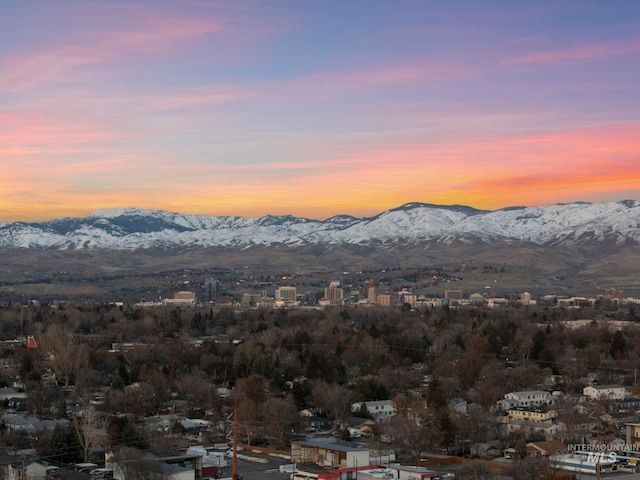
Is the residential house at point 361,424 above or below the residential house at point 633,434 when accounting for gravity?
below

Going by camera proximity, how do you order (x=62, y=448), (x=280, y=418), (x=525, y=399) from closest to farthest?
(x=62, y=448) < (x=280, y=418) < (x=525, y=399)

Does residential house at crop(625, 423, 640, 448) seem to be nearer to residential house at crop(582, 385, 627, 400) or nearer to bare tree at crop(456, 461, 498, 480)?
residential house at crop(582, 385, 627, 400)

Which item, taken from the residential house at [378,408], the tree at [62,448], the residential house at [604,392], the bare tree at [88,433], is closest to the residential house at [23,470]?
the tree at [62,448]

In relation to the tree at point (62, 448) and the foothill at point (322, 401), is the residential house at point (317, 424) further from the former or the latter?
the tree at point (62, 448)

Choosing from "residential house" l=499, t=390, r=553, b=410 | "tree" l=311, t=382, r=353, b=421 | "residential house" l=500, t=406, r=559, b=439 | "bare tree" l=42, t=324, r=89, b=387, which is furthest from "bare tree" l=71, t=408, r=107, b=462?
"residential house" l=499, t=390, r=553, b=410

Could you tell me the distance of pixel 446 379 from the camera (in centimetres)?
3925

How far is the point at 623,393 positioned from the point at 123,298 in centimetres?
8063

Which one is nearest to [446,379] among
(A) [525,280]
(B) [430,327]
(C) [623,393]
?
(C) [623,393]

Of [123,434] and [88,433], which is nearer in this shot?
[88,433]

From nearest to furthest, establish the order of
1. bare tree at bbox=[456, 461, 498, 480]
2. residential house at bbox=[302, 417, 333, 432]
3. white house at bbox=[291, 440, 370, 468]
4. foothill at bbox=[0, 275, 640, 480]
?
1. bare tree at bbox=[456, 461, 498, 480]
2. white house at bbox=[291, 440, 370, 468]
3. foothill at bbox=[0, 275, 640, 480]
4. residential house at bbox=[302, 417, 333, 432]

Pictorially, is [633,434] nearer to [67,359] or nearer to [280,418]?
[280,418]

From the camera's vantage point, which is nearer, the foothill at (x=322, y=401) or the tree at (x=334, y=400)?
the foothill at (x=322, y=401)

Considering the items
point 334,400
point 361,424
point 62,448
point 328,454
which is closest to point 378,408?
point 334,400

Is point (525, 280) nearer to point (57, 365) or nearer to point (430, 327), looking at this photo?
point (430, 327)
